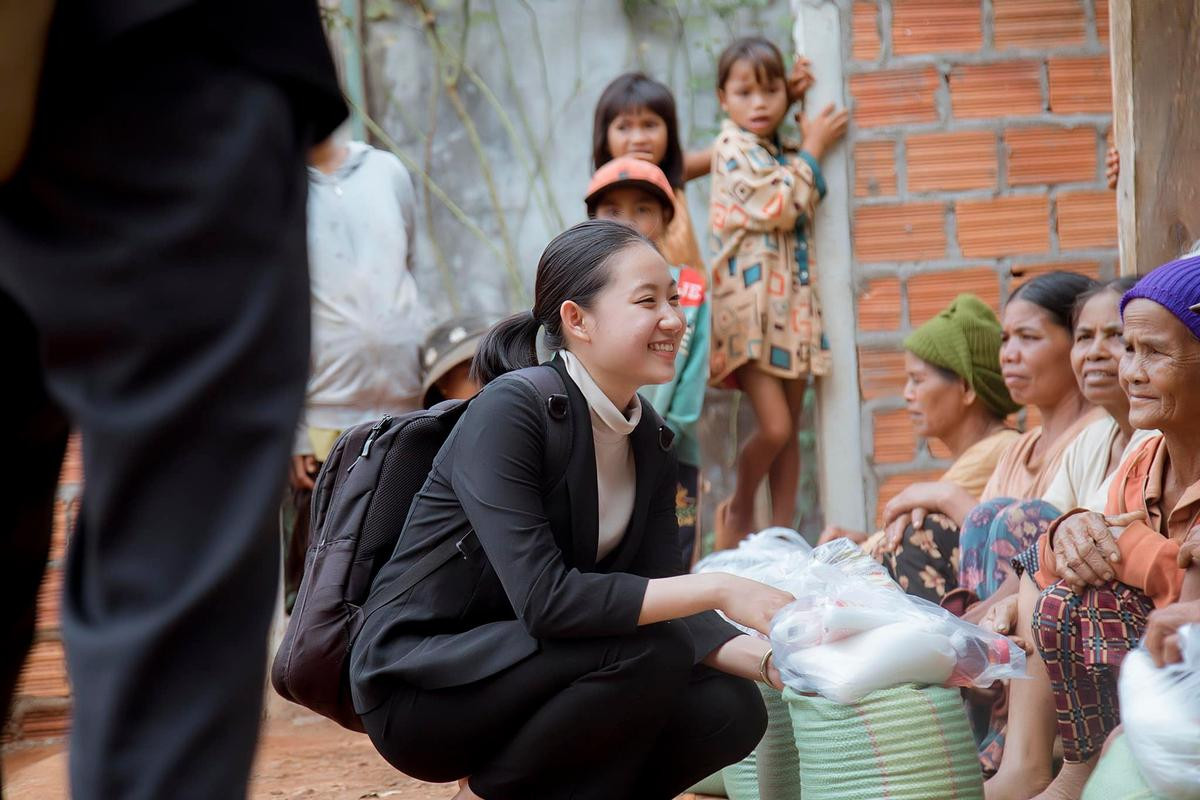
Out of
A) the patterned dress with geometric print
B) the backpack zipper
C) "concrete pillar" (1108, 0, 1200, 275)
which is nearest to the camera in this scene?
the backpack zipper

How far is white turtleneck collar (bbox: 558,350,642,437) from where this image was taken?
277cm

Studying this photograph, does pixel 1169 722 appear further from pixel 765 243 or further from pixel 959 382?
pixel 765 243

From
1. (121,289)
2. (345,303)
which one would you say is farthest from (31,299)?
(345,303)

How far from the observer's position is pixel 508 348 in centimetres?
304

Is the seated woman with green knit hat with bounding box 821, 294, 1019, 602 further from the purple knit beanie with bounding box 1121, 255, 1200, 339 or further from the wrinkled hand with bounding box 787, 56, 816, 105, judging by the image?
the purple knit beanie with bounding box 1121, 255, 1200, 339

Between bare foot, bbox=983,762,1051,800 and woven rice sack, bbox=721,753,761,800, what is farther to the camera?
woven rice sack, bbox=721,753,761,800

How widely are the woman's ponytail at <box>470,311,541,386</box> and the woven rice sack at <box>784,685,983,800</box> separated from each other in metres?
0.93

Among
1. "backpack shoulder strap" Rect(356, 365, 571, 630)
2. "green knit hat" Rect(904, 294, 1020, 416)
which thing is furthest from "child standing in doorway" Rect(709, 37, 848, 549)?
"backpack shoulder strap" Rect(356, 365, 571, 630)

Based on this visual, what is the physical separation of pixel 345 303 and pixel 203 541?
4217 millimetres

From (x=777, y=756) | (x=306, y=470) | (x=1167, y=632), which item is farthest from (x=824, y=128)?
(x=1167, y=632)

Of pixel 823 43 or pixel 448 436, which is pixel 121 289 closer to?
pixel 448 436

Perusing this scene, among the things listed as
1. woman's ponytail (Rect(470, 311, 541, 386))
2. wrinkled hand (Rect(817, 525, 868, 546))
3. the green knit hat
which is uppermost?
woman's ponytail (Rect(470, 311, 541, 386))

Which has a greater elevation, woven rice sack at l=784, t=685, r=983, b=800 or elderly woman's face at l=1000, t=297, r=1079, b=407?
elderly woman's face at l=1000, t=297, r=1079, b=407

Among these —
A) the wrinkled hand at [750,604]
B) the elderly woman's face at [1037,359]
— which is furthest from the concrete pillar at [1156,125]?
the wrinkled hand at [750,604]
